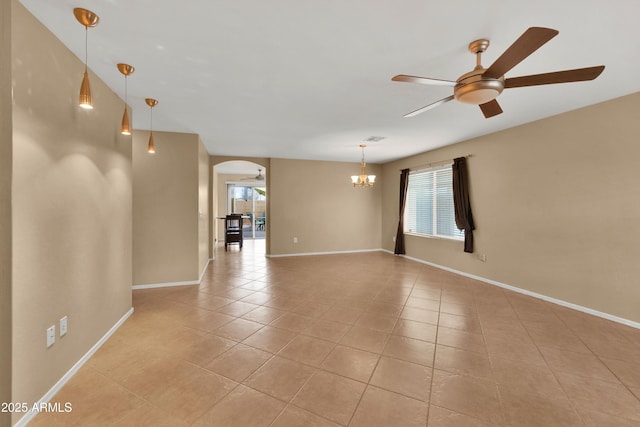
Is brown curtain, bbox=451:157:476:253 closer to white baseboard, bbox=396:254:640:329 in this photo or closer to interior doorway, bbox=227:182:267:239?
white baseboard, bbox=396:254:640:329

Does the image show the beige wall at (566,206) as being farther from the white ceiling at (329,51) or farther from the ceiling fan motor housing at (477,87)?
the ceiling fan motor housing at (477,87)

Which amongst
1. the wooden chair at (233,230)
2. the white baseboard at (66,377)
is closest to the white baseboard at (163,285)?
the white baseboard at (66,377)

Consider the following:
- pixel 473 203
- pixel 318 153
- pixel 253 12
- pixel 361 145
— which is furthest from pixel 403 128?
pixel 253 12

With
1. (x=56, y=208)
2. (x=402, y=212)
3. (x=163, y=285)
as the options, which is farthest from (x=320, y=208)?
(x=56, y=208)

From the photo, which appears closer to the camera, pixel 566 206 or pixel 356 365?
pixel 356 365

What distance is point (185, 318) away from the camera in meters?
3.13

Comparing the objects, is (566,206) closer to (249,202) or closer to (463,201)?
(463,201)

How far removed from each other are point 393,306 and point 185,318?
2.65 metres

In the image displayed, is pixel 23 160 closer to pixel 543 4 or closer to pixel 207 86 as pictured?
pixel 207 86

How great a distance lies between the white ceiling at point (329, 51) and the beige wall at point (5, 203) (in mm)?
392

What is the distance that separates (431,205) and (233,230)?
5814 mm

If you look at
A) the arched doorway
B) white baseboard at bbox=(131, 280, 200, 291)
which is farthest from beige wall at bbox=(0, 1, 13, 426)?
the arched doorway

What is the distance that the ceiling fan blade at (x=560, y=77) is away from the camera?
1.65 metres

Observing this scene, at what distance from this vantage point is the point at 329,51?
2.09 m
